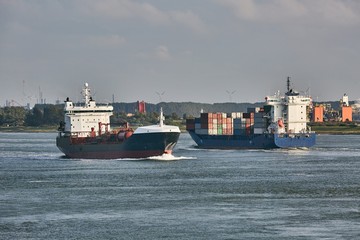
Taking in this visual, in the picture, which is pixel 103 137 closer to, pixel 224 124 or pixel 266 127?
pixel 266 127

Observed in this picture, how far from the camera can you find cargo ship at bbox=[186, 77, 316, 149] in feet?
543

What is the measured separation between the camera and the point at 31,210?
72188 millimetres

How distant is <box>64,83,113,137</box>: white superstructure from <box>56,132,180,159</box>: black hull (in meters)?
3.06

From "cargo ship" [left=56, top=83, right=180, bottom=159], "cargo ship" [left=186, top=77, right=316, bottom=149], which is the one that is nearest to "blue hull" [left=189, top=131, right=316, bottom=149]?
"cargo ship" [left=186, top=77, right=316, bottom=149]

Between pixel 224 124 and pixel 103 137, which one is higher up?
pixel 224 124

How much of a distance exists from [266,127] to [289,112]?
5.74m

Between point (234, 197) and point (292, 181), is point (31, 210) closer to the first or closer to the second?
point (234, 197)

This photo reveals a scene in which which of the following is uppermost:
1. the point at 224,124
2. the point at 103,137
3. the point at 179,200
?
the point at 224,124

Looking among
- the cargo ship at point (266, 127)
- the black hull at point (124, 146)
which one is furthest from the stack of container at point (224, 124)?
the black hull at point (124, 146)

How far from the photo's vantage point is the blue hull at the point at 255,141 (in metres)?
164

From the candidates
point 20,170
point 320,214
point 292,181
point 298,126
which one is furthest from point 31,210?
point 298,126

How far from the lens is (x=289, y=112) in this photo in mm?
168625

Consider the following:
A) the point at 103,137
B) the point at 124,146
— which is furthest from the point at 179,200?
the point at 103,137

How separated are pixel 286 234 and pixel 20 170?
204 ft
